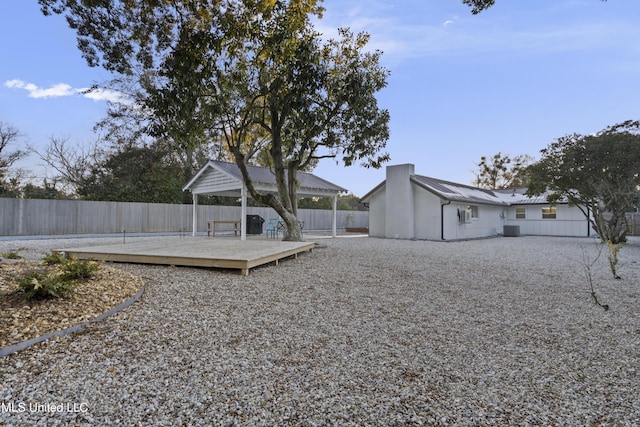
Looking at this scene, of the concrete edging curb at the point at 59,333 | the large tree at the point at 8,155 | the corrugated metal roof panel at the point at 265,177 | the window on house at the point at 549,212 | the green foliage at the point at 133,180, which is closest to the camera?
the concrete edging curb at the point at 59,333

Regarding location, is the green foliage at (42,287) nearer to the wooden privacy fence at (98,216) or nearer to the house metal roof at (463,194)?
the wooden privacy fence at (98,216)

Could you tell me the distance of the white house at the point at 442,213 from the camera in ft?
54.3

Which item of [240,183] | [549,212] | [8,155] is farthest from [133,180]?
[549,212]

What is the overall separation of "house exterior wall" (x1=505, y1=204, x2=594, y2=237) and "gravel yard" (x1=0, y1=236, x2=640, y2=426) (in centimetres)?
1824

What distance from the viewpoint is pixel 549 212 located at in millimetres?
21141

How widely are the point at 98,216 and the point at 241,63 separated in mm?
11900

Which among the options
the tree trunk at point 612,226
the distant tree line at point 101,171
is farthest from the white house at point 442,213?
the distant tree line at point 101,171

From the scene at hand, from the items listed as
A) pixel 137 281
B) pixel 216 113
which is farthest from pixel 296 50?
pixel 137 281

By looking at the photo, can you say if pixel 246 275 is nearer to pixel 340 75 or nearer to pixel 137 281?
pixel 137 281

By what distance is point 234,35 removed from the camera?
305 inches

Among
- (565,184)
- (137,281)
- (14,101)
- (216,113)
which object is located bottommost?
(137,281)

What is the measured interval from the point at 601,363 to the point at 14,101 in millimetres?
21417

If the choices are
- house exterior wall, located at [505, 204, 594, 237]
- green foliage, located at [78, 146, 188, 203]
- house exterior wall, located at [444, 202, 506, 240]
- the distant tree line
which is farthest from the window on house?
green foliage, located at [78, 146, 188, 203]

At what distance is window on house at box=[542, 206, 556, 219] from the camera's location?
21.0 meters
